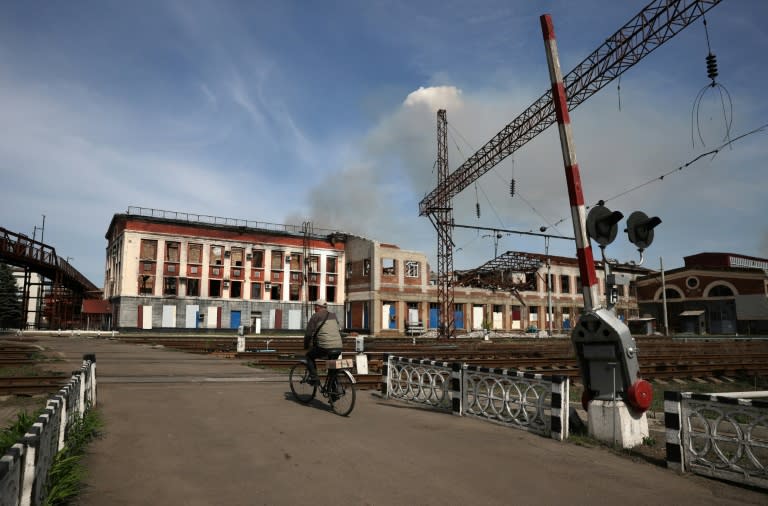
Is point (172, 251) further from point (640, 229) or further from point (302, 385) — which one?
point (640, 229)

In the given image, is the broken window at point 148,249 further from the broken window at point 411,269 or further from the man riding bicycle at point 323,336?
the man riding bicycle at point 323,336

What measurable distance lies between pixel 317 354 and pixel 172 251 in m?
42.3

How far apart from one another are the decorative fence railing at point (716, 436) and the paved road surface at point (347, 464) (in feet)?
0.60

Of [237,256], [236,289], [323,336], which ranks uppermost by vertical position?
[237,256]

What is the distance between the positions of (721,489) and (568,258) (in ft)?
210

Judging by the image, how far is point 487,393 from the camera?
27.3 feet

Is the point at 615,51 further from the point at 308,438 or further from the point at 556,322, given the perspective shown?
the point at 556,322

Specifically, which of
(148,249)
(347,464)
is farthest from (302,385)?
(148,249)

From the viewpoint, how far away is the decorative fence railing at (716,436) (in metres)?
4.95

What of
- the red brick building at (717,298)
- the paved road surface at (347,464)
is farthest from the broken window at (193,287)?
the red brick building at (717,298)

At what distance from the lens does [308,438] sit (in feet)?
21.3

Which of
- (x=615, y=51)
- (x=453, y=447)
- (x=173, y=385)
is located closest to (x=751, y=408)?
(x=453, y=447)

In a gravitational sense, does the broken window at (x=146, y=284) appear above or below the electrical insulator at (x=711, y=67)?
below

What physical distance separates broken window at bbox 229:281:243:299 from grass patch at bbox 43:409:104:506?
43.8 meters
